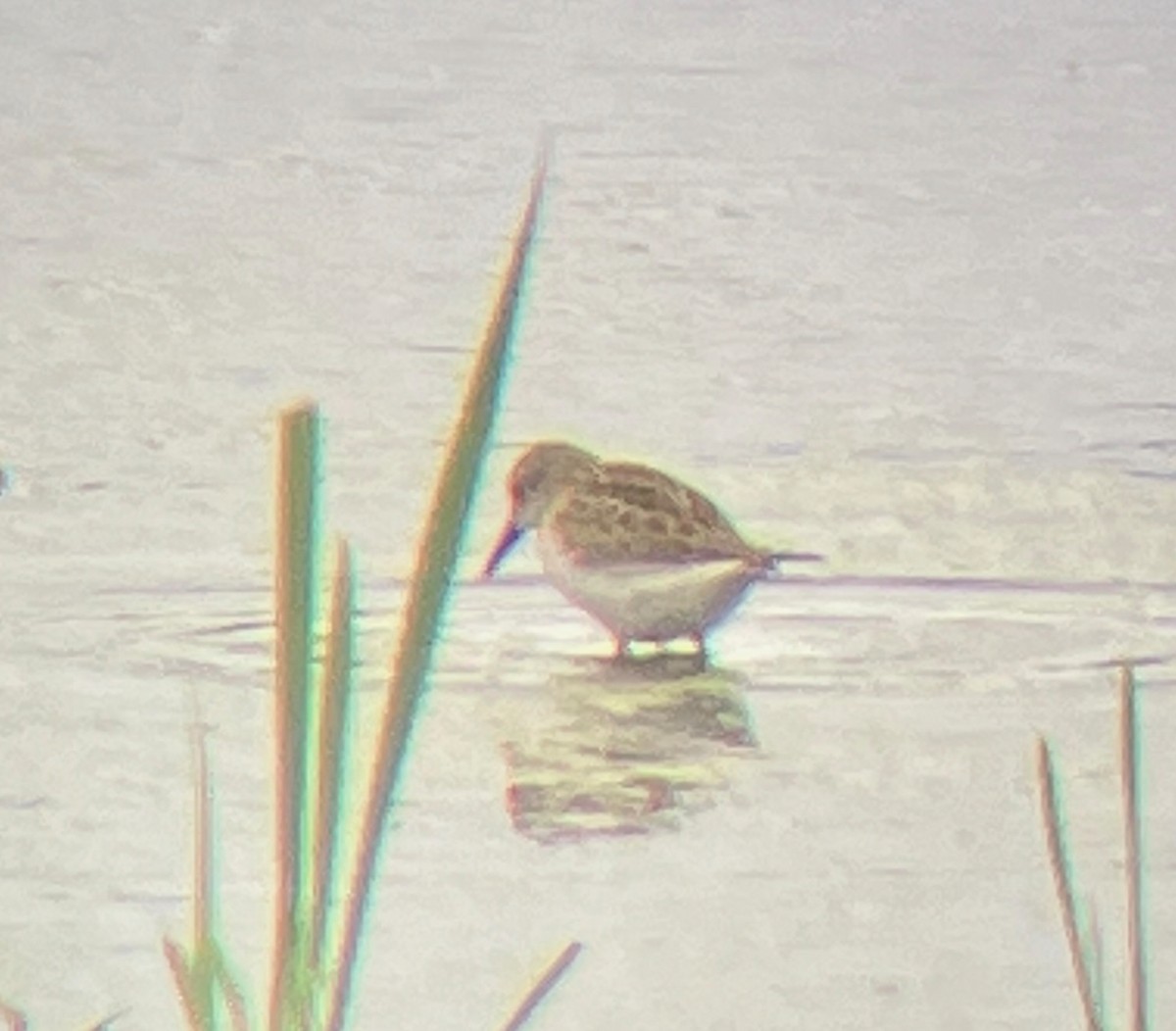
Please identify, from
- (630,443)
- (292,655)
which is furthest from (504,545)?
(292,655)

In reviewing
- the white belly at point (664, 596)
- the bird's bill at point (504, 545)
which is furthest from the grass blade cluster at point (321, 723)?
the bird's bill at point (504, 545)

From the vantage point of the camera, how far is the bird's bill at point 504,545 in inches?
159

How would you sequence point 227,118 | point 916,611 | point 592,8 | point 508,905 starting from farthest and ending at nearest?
point 592,8 → point 227,118 → point 916,611 → point 508,905

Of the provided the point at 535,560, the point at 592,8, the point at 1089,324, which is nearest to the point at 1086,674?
the point at 535,560

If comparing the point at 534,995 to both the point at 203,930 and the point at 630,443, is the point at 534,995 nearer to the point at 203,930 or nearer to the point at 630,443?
the point at 203,930

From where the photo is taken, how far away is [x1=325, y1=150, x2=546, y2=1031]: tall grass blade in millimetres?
935

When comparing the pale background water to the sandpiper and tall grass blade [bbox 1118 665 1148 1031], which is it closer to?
the sandpiper

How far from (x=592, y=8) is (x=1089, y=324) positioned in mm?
2518

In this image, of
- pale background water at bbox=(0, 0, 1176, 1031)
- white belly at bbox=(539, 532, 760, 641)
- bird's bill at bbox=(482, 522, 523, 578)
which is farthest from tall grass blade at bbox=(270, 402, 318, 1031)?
bird's bill at bbox=(482, 522, 523, 578)

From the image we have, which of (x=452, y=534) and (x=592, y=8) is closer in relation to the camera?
(x=452, y=534)

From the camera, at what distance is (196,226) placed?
6074mm

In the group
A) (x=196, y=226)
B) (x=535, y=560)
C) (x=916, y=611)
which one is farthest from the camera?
(x=196, y=226)

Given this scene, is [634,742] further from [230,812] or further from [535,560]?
[535,560]

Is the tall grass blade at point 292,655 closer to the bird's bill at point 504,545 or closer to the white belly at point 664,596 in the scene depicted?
the white belly at point 664,596
